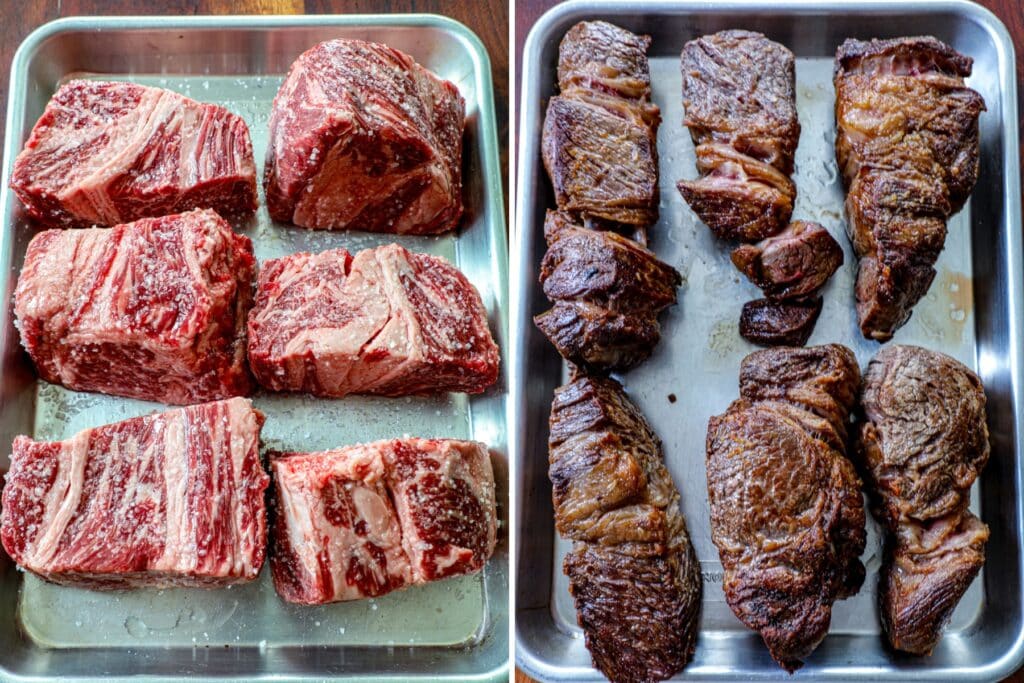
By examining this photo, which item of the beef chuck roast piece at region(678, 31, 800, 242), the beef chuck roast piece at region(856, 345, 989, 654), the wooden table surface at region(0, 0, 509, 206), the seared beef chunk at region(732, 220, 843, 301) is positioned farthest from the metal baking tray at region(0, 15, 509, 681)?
the beef chuck roast piece at region(856, 345, 989, 654)

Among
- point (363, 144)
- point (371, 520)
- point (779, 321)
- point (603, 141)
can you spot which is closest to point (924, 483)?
point (779, 321)

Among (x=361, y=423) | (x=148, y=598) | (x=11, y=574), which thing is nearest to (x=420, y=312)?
(x=361, y=423)

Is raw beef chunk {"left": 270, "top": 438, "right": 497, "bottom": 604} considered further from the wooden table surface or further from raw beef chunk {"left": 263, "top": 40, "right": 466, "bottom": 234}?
the wooden table surface

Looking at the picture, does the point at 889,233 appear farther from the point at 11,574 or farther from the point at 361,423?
the point at 11,574

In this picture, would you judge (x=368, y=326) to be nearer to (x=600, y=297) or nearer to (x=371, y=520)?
(x=371, y=520)

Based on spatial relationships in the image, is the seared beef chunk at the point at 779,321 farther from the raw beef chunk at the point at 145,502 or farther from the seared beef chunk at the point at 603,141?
the raw beef chunk at the point at 145,502
